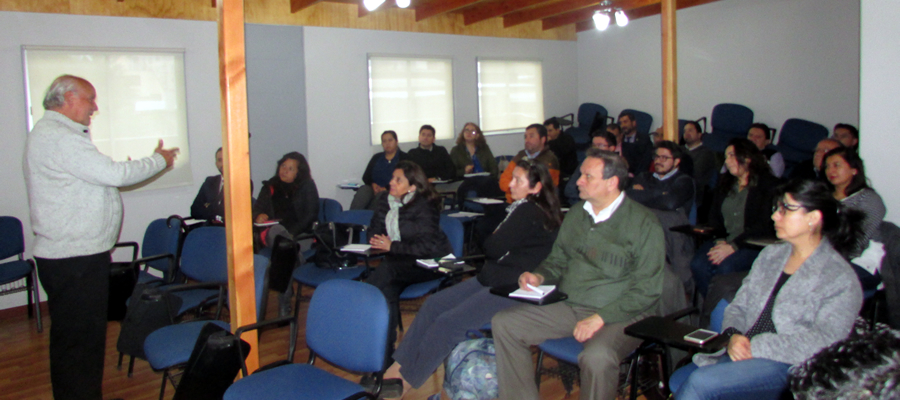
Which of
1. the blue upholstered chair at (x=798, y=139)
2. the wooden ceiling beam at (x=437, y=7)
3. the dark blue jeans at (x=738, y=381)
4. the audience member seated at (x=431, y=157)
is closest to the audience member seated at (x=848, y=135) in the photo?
the blue upholstered chair at (x=798, y=139)

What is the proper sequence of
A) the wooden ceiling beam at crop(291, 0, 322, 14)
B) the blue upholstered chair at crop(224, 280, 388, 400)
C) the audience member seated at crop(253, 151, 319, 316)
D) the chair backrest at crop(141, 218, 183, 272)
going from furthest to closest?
the wooden ceiling beam at crop(291, 0, 322, 14)
the audience member seated at crop(253, 151, 319, 316)
the chair backrest at crop(141, 218, 183, 272)
the blue upholstered chair at crop(224, 280, 388, 400)

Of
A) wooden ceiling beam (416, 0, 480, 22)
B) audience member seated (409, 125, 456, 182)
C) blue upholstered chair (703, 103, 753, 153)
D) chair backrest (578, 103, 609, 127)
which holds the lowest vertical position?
audience member seated (409, 125, 456, 182)

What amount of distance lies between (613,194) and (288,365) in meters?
1.61

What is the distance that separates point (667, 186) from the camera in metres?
4.44

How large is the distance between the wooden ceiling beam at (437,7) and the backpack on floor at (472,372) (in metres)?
4.79

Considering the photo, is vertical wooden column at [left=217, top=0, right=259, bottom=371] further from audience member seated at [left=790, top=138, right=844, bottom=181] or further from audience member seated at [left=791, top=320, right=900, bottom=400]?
audience member seated at [left=790, top=138, right=844, bottom=181]

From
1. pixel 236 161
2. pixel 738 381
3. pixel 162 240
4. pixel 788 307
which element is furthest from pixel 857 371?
pixel 162 240

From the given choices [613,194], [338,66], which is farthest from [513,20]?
[613,194]

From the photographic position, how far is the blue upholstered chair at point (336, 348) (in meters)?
2.27

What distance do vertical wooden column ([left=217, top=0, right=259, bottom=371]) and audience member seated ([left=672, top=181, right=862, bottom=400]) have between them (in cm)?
193

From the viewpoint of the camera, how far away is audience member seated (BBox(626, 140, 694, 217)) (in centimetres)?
438

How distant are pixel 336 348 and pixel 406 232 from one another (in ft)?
4.76

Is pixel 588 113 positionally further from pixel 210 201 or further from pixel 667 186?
pixel 210 201

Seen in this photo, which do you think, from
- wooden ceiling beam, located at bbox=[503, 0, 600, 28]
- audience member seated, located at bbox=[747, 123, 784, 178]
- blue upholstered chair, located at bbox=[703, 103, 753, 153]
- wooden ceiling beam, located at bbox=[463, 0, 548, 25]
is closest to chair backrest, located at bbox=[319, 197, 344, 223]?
wooden ceiling beam, located at bbox=[463, 0, 548, 25]
